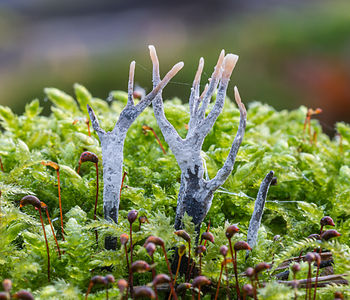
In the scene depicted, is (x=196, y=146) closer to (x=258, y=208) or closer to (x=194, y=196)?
(x=194, y=196)

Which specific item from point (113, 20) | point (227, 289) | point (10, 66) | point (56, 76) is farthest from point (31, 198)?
point (113, 20)

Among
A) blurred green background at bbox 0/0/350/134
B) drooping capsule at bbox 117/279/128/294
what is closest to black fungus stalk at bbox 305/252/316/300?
drooping capsule at bbox 117/279/128/294

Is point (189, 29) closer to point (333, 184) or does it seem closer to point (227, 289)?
point (333, 184)

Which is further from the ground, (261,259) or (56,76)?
(56,76)

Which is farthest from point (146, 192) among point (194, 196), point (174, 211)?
point (194, 196)

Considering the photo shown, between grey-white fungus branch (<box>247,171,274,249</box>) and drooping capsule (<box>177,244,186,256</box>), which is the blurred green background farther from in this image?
drooping capsule (<box>177,244,186,256</box>)
